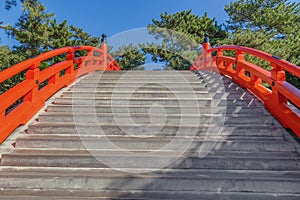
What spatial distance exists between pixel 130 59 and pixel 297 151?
1617 cm

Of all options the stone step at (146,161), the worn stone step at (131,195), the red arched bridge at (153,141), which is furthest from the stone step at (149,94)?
the worn stone step at (131,195)

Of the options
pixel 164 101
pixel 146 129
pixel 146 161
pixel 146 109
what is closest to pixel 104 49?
pixel 164 101

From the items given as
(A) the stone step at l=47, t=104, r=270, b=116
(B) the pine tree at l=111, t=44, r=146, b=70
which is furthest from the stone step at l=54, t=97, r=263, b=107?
(B) the pine tree at l=111, t=44, r=146, b=70

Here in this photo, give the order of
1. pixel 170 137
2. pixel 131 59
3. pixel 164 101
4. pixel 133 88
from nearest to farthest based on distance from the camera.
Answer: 1. pixel 170 137
2. pixel 164 101
3. pixel 133 88
4. pixel 131 59

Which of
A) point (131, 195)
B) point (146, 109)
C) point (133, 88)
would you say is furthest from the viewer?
point (133, 88)

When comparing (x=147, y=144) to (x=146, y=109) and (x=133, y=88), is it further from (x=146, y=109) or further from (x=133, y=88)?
(x=133, y=88)

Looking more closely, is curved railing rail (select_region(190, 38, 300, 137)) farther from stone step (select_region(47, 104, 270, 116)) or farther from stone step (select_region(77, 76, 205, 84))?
stone step (select_region(77, 76, 205, 84))

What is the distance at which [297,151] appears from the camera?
2.30m

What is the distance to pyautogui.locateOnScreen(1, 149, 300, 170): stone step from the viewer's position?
214 cm

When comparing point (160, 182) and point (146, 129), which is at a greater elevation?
point (146, 129)

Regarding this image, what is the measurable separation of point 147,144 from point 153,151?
4.2 inches

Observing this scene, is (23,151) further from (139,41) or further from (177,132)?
(139,41)

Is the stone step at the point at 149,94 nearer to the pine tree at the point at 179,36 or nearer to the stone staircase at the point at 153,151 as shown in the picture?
the stone staircase at the point at 153,151

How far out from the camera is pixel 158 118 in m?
2.98
